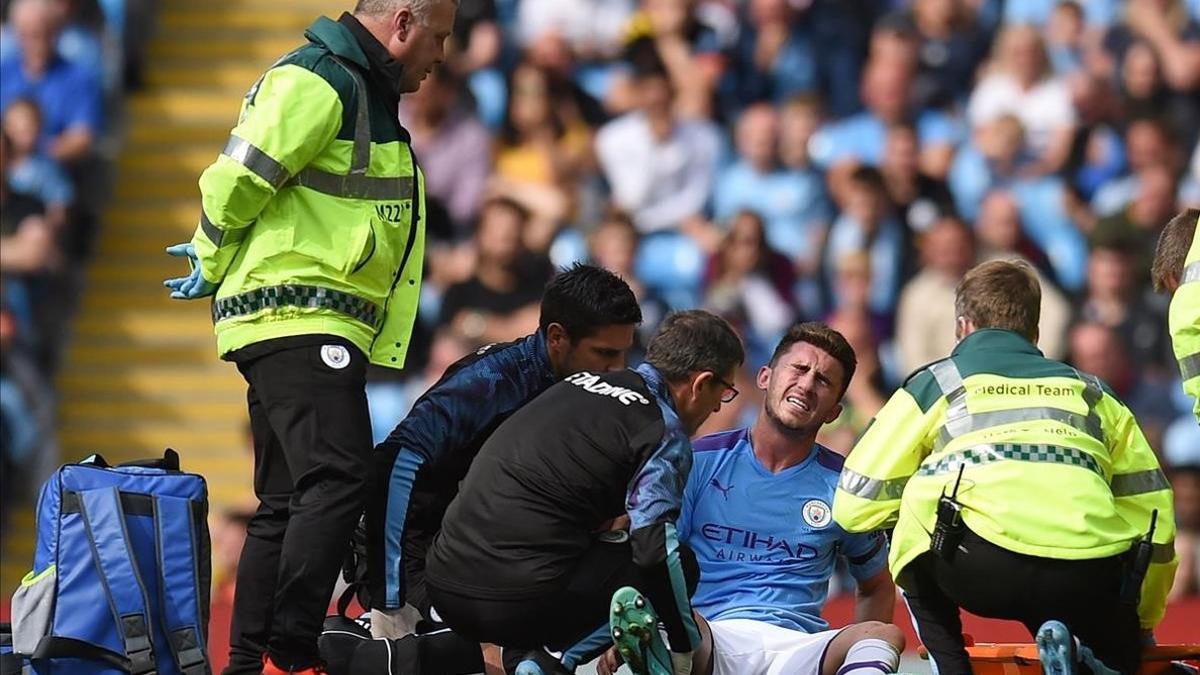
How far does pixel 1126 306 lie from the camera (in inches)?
386

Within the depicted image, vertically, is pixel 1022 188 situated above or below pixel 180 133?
below

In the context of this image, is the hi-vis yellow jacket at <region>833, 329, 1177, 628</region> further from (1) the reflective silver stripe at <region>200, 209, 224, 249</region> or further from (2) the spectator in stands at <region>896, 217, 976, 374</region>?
(2) the spectator in stands at <region>896, 217, 976, 374</region>

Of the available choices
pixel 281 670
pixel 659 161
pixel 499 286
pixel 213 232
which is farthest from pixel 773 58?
pixel 281 670

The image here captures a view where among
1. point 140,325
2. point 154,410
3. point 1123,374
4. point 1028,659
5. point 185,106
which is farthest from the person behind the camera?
point 185,106

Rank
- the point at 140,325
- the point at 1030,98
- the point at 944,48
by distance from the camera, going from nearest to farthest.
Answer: the point at 1030,98 → the point at 944,48 → the point at 140,325

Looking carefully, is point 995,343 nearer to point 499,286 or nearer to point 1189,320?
point 1189,320

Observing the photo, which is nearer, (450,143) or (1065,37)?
(1065,37)

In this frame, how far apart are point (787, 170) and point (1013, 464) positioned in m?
5.54

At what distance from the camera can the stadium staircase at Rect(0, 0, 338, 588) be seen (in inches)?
442

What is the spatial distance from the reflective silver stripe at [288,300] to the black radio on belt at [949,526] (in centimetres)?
160

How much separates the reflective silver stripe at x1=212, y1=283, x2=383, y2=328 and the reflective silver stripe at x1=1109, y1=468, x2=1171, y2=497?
1.96 meters

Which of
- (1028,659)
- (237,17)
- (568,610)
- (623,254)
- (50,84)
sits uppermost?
(237,17)

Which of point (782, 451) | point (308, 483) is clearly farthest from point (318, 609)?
point (782, 451)

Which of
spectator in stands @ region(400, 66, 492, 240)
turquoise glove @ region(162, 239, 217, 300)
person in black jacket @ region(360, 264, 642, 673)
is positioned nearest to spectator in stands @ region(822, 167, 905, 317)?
spectator in stands @ region(400, 66, 492, 240)
